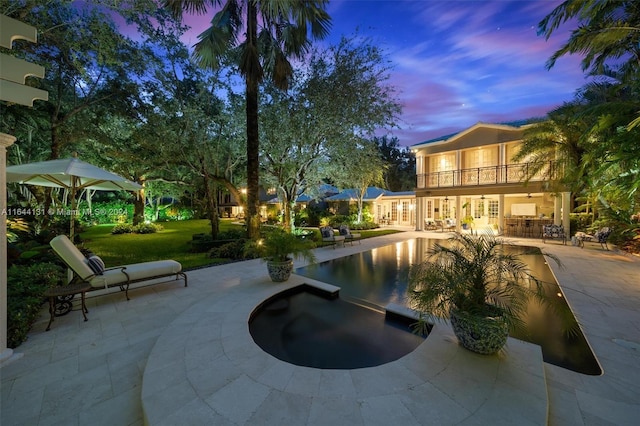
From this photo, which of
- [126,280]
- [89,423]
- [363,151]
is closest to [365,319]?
[89,423]

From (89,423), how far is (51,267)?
194 inches

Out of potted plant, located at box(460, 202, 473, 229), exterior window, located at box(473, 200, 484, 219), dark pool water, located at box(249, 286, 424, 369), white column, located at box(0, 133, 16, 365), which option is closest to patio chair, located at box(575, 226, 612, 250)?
potted plant, located at box(460, 202, 473, 229)

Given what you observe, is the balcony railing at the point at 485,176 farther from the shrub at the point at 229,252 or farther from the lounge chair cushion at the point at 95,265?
the lounge chair cushion at the point at 95,265

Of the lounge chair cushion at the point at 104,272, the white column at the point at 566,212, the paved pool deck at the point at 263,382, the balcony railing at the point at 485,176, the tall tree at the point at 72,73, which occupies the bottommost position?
the paved pool deck at the point at 263,382

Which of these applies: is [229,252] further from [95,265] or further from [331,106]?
[331,106]

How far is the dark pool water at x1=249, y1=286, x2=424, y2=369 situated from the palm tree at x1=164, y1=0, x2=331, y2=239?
16.3 feet

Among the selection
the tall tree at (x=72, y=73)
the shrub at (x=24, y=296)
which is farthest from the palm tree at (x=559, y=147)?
the tall tree at (x=72, y=73)

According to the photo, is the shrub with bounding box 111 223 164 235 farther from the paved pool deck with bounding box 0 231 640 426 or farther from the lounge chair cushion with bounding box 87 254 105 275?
the paved pool deck with bounding box 0 231 640 426

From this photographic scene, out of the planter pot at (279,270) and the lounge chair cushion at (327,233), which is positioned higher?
the lounge chair cushion at (327,233)

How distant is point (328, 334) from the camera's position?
4125mm

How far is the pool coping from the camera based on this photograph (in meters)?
2.23

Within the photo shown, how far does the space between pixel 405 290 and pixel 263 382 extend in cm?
451

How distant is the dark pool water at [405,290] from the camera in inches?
140

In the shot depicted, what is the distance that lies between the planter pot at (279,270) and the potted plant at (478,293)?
144 inches
